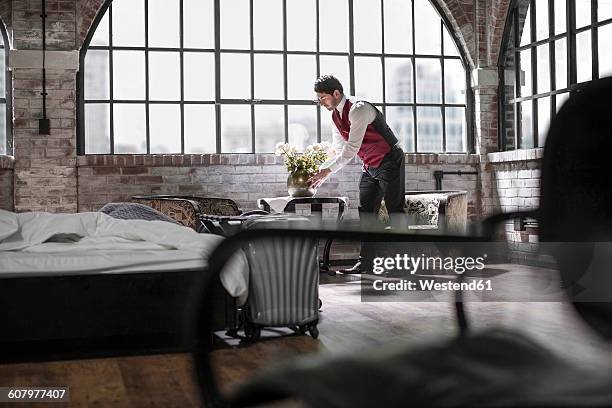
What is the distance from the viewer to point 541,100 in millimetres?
7414

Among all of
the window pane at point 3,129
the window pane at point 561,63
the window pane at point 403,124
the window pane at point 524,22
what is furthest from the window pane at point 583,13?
the window pane at point 3,129

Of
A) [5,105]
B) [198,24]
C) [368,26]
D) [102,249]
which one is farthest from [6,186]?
[102,249]

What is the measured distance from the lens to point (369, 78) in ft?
26.1

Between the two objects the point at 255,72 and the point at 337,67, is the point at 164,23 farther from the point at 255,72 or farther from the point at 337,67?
the point at 337,67

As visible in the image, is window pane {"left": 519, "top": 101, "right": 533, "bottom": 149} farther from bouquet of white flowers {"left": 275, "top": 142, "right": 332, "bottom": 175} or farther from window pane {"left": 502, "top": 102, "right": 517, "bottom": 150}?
bouquet of white flowers {"left": 275, "top": 142, "right": 332, "bottom": 175}

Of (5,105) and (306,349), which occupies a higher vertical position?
(5,105)

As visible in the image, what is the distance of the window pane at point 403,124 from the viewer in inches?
314

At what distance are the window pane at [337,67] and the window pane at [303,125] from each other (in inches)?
15.8

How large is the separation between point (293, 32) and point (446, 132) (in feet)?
6.32

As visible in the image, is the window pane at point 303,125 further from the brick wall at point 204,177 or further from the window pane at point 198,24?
the window pane at point 198,24

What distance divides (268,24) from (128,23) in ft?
4.47

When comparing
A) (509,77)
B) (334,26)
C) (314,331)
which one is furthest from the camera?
(509,77)

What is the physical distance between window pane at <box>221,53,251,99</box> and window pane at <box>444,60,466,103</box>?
2.12 meters

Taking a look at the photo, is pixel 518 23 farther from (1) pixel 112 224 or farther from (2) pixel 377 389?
(2) pixel 377 389
